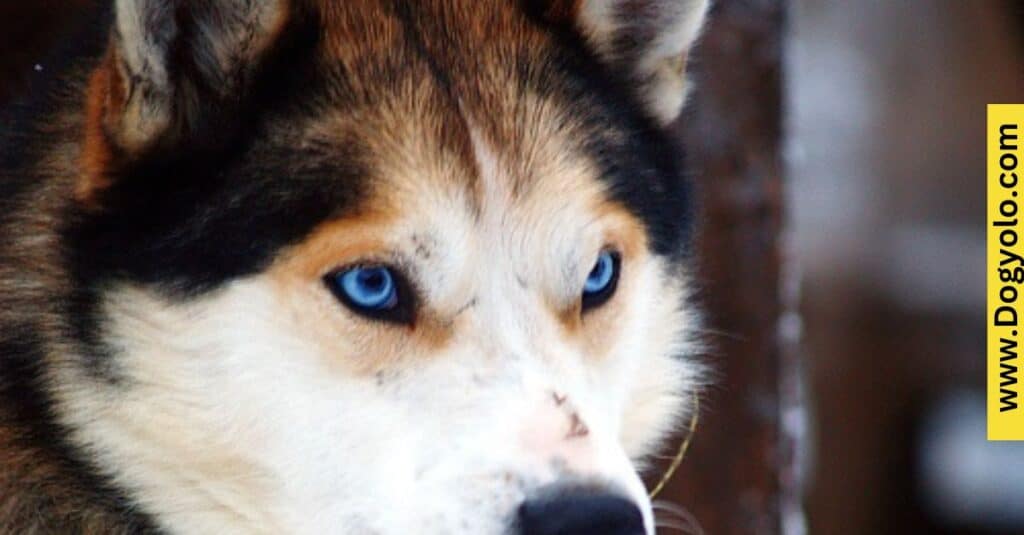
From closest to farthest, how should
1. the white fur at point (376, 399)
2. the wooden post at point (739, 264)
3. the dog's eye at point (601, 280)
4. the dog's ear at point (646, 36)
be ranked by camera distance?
the white fur at point (376, 399)
the dog's eye at point (601, 280)
the dog's ear at point (646, 36)
the wooden post at point (739, 264)

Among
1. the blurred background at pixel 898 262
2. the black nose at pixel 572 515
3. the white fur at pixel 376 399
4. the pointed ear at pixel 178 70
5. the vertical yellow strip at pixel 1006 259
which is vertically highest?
the blurred background at pixel 898 262

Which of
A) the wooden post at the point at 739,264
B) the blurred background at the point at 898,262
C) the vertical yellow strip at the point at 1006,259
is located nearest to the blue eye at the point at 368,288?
the wooden post at the point at 739,264

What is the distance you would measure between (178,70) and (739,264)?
172 cm

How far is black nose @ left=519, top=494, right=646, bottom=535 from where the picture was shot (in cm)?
228

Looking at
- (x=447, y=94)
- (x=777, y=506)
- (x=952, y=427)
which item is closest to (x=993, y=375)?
Answer: (x=777, y=506)

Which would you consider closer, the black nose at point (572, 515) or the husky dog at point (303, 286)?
the black nose at point (572, 515)

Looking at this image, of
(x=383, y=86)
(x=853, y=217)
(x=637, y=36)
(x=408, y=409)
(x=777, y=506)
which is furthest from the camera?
(x=853, y=217)

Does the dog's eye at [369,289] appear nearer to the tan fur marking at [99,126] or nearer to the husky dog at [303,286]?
the husky dog at [303,286]

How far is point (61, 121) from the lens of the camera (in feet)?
9.05

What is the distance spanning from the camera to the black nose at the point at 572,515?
2283 mm

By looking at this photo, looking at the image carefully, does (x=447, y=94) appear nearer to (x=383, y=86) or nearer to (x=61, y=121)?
(x=383, y=86)

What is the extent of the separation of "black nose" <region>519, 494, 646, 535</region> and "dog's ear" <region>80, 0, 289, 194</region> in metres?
0.73

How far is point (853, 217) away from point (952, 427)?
122cm

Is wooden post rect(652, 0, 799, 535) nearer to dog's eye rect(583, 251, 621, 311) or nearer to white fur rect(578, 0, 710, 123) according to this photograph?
white fur rect(578, 0, 710, 123)
